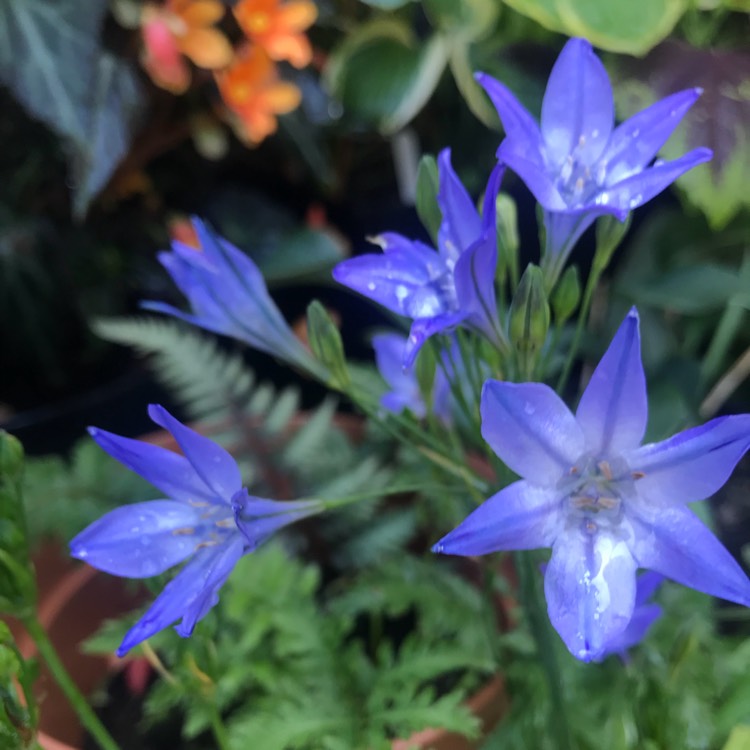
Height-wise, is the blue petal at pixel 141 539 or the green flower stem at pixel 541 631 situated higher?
the blue petal at pixel 141 539

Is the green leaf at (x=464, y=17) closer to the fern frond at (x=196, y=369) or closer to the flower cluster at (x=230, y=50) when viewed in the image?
the flower cluster at (x=230, y=50)

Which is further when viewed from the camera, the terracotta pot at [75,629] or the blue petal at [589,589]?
the terracotta pot at [75,629]

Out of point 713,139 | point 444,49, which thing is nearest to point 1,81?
point 444,49

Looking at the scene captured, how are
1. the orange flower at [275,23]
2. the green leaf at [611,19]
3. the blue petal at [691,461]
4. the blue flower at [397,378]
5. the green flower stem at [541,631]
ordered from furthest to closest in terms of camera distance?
the orange flower at [275,23] < the green leaf at [611,19] < the blue flower at [397,378] < the green flower stem at [541,631] < the blue petal at [691,461]

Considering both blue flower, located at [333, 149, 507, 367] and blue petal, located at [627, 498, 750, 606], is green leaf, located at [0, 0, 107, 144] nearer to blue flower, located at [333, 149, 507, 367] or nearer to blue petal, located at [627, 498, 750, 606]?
blue flower, located at [333, 149, 507, 367]

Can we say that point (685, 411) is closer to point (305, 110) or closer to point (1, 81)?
point (305, 110)

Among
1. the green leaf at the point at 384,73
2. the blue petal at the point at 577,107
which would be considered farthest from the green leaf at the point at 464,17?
the blue petal at the point at 577,107

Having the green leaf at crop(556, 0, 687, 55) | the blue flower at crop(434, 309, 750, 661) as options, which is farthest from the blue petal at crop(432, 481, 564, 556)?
the green leaf at crop(556, 0, 687, 55)
